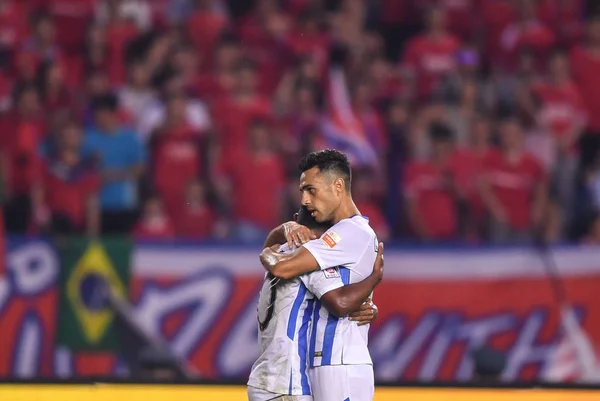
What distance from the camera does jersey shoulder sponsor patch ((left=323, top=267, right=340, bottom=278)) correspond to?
5.38 m

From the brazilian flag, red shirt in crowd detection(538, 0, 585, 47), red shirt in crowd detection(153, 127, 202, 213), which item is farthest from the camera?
red shirt in crowd detection(538, 0, 585, 47)

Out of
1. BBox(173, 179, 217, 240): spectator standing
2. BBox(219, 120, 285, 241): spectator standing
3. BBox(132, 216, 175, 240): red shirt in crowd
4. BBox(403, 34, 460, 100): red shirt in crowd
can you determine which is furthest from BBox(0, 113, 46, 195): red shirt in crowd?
BBox(403, 34, 460, 100): red shirt in crowd

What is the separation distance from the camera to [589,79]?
512 inches

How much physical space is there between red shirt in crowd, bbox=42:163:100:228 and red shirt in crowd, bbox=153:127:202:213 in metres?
0.70

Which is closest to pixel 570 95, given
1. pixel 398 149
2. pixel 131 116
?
pixel 398 149

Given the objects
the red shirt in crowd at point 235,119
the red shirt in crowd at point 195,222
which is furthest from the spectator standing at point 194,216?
the red shirt in crowd at point 235,119

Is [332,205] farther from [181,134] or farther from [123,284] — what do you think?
[181,134]

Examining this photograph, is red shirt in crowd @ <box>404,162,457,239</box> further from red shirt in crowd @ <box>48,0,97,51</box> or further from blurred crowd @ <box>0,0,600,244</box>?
red shirt in crowd @ <box>48,0,97,51</box>

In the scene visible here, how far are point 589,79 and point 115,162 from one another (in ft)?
17.0

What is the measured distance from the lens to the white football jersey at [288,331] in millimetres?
5383

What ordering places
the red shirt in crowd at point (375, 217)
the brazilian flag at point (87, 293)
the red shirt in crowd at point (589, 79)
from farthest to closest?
the red shirt in crowd at point (589, 79) < the red shirt in crowd at point (375, 217) < the brazilian flag at point (87, 293)

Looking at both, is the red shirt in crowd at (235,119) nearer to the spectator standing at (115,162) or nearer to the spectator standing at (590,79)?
the spectator standing at (115,162)

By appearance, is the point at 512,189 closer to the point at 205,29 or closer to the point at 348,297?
the point at 205,29

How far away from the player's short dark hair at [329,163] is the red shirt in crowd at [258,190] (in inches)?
216
